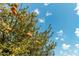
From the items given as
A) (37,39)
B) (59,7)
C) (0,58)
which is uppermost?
(59,7)

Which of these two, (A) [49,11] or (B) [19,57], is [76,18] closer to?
(A) [49,11]

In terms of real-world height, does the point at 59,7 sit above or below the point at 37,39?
above

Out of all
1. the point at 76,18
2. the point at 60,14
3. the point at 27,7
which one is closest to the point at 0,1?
the point at 27,7

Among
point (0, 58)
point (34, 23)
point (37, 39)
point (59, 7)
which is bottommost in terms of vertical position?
point (0, 58)

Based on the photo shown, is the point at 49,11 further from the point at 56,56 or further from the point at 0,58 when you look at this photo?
the point at 0,58

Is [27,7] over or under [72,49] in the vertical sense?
over

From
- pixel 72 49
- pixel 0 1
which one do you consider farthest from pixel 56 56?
pixel 0 1
